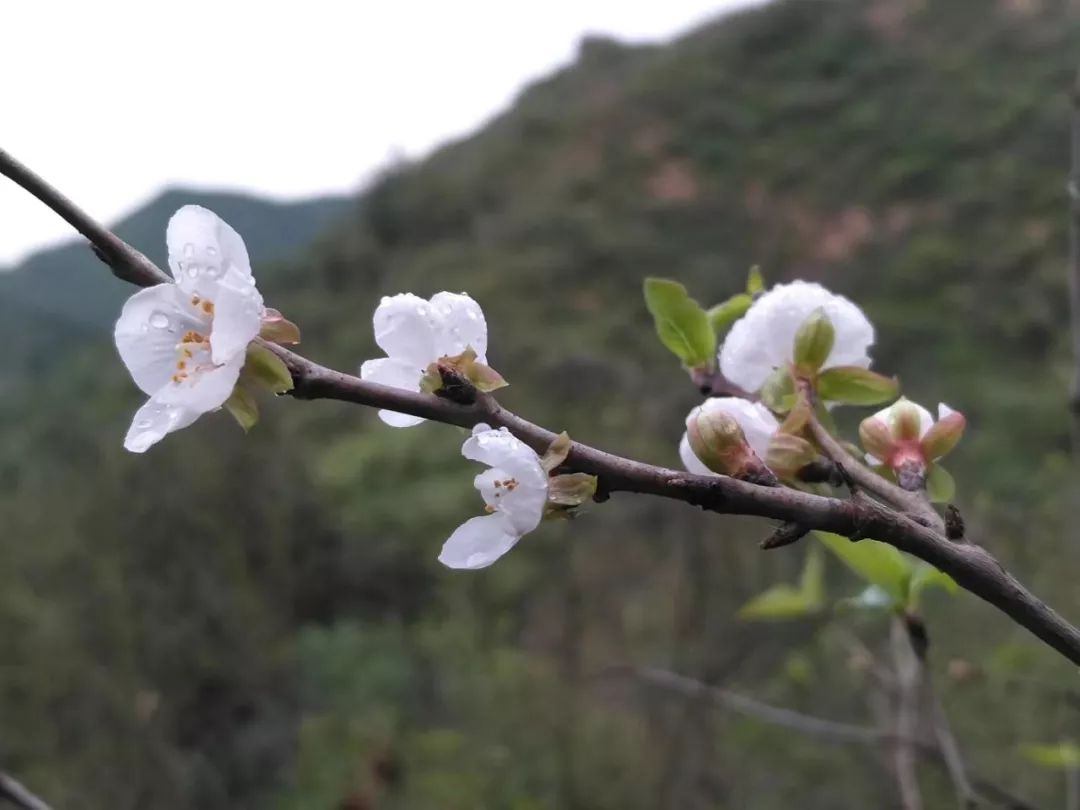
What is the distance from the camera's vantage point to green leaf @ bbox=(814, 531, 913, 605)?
0.46m

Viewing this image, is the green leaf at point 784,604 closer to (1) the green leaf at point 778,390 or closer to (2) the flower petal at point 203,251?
(1) the green leaf at point 778,390

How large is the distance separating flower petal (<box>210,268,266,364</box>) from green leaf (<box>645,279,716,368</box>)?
18 cm

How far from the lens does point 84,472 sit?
9.12ft

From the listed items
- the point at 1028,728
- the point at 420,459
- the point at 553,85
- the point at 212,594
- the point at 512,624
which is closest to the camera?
the point at 1028,728

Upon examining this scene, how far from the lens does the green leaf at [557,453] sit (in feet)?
0.88

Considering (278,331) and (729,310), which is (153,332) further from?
(729,310)

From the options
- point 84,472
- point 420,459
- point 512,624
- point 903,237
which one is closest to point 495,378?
point 84,472

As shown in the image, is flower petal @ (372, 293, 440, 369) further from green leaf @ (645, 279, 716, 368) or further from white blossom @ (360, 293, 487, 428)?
green leaf @ (645, 279, 716, 368)

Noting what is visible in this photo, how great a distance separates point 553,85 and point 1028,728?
10.1 metres

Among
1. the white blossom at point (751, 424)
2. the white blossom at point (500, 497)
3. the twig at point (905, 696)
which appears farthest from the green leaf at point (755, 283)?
the twig at point (905, 696)

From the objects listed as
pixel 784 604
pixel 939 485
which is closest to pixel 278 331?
pixel 939 485

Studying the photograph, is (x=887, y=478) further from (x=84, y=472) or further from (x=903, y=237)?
(x=903, y=237)

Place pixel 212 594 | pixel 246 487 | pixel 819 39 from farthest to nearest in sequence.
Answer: pixel 819 39
pixel 246 487
pixel 212 594

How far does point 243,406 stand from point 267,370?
1.2 inches
